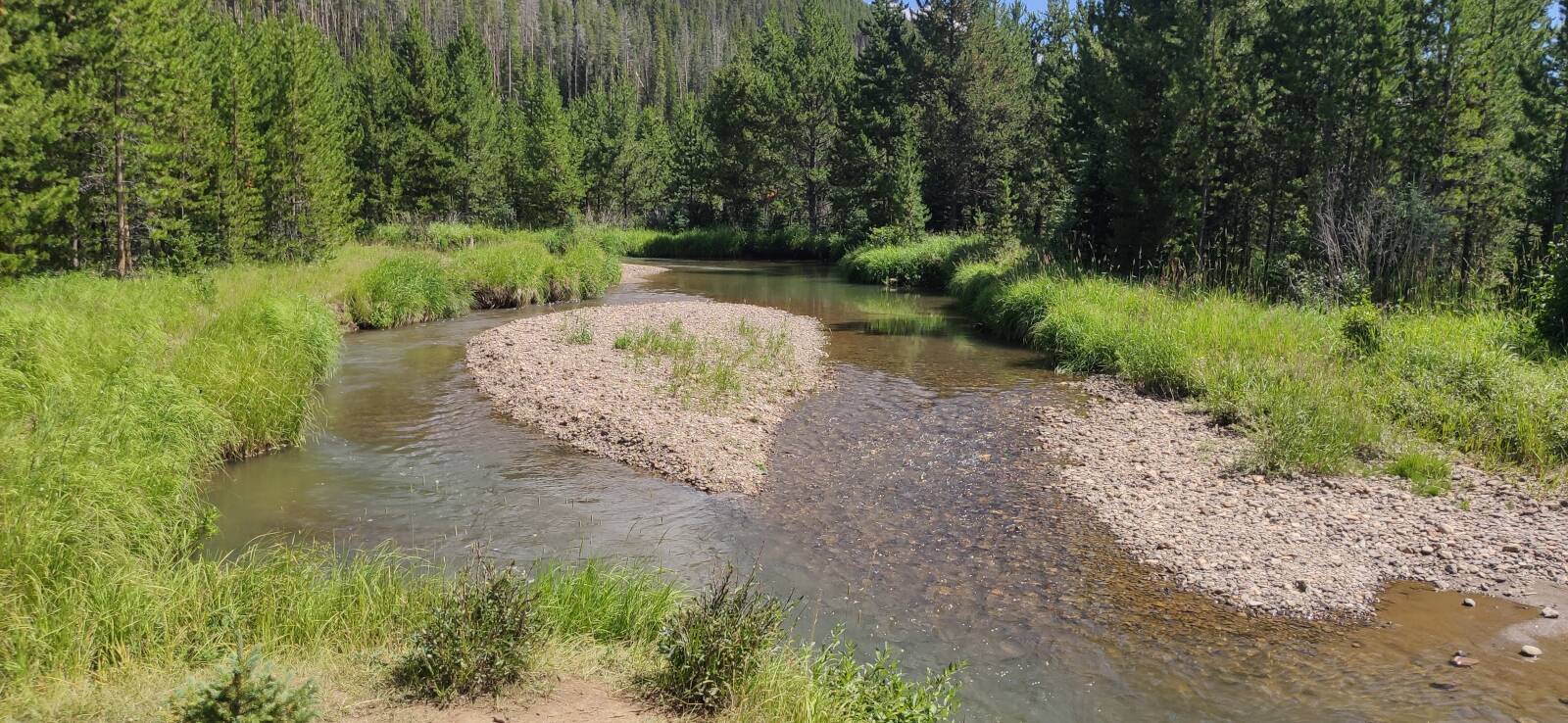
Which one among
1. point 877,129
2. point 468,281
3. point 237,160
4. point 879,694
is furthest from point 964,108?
point 879,694

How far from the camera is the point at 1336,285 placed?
17375mm

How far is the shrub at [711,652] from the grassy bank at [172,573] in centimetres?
9

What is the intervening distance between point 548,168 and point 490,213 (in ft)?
16.0

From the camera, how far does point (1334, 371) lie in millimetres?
12734

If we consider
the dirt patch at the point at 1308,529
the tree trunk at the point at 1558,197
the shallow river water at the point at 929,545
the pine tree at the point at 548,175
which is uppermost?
the pine tree at the point at 548,175

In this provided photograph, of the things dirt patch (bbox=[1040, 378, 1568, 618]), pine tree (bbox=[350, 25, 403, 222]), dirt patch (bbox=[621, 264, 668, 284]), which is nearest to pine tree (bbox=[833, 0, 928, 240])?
dirt patch (bbox=[621, 264, 668, 284])

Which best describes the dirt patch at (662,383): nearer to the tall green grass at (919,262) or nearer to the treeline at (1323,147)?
the treeline at (1323,147)

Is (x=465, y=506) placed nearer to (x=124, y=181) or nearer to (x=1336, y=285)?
(x=1336, y=285)

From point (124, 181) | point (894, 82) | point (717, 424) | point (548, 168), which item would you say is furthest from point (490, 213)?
point (717, 424)

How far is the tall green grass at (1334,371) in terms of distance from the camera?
414 inches

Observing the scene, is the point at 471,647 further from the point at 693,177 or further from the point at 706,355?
the point at 693,177

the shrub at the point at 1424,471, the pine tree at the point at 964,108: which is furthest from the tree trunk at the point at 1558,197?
the pine tree at the point at 964,108

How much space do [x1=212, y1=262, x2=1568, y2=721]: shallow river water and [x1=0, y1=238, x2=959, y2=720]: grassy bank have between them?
0.83m

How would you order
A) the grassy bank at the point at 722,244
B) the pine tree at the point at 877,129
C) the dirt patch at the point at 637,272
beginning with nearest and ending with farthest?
the dirt patch at the point at 637,272 → the pine tree at the point at 877,129 → the grassy bank at the point at 722,244
